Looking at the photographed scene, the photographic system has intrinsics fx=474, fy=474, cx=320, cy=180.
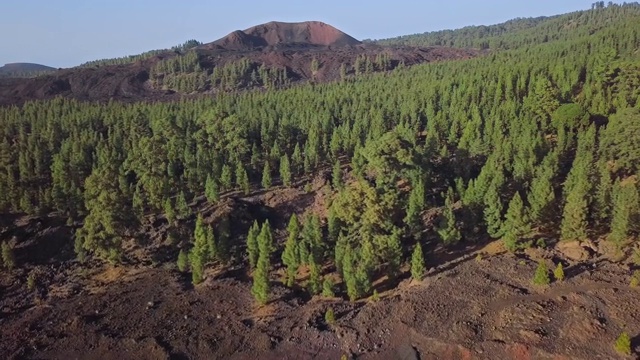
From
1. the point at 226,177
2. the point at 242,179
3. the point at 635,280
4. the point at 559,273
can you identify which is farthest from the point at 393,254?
the point at 226,177

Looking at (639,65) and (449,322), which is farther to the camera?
(639,65)

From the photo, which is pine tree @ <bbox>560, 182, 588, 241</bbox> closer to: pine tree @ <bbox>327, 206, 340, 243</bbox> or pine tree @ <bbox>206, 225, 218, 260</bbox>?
pine tree @ <bbox>327, 206, 340, 243</bbox>

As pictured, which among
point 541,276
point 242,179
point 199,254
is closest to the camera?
point 541,276

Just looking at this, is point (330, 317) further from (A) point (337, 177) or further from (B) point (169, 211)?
(A) point (337, 177)

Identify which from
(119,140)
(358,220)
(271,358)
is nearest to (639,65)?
(358,220)

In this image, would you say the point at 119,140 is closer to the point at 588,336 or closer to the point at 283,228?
the point at 283,228

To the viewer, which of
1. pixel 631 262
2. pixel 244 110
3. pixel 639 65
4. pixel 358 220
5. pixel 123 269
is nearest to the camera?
pixel 631 262

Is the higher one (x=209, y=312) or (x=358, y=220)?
(x=358, y=220)
